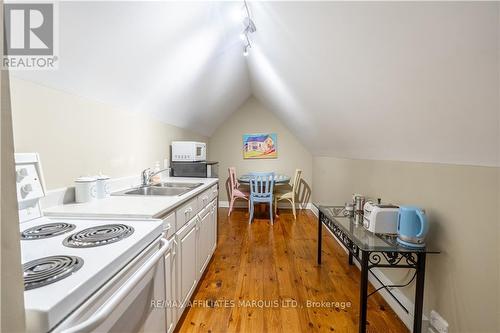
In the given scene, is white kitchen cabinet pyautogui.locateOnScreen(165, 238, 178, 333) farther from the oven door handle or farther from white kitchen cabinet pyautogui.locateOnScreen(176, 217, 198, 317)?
the oven door handle

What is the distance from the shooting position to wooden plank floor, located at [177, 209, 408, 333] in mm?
1646

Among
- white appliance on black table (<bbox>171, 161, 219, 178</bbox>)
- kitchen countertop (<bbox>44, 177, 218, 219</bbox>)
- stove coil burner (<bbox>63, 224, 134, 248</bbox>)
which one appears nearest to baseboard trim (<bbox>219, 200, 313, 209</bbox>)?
white appliance on black table (<bbox>171, 161, 219, 178</bbox>)

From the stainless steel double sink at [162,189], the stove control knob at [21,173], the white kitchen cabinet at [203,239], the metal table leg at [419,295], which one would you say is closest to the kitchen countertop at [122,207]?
the stove control knob at [21,173]

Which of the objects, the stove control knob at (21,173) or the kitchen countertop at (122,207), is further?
the kitchen countertop at (122,207)

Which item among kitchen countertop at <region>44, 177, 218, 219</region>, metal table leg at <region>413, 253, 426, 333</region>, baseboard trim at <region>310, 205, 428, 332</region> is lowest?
baseboard trim at <region>310, 205, 428, 332</region>

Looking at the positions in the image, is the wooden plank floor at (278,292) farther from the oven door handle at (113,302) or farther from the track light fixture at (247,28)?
the track light fixture at (247,28)

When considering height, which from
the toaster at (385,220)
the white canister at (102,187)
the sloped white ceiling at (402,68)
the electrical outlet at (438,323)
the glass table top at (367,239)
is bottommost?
the electrical outlet at (438,323)

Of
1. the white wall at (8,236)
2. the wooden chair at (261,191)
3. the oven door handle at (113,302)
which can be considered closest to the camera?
the white wall at (8,236)

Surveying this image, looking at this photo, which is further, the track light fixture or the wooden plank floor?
the track light fixture

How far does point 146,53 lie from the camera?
171cm

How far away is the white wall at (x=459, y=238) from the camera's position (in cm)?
109

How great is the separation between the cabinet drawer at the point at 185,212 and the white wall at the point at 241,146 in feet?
10.7

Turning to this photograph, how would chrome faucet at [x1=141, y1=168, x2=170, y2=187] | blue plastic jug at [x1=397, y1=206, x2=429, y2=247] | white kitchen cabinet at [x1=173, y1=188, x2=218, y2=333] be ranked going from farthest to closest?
chrome faucet at [x1=141, y1=168, x2=170, y2=187] → white kitchen cabinet at [x1=173, y1=188, x2=218, y2=333] → blue plastic jug at [x1=397, y1=206, x2=429, y2=247]

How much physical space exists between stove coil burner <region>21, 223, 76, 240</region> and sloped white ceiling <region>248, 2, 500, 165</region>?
1746 mm
